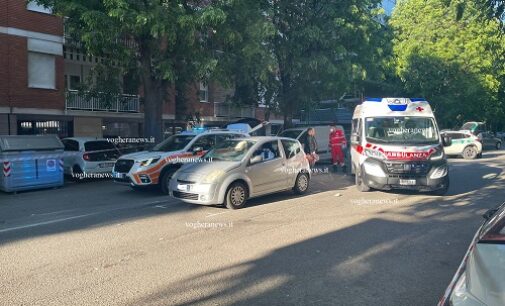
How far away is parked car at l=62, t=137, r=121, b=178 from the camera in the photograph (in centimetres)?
1410

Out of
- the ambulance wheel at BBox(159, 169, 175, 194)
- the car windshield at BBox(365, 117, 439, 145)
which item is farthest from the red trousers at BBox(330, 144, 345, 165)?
the ambulance wheel at BBox(159, 169, 175, 194)

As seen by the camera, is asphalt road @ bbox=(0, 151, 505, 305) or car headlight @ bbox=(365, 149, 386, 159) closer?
asphalt road @ bbox=(0, 151, 505, 305)

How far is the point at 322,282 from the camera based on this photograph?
4.84m

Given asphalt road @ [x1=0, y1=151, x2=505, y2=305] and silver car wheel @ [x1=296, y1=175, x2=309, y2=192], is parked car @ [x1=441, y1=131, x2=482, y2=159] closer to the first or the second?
asphalt road @ [x1=0, y1=151, x2=505, y2=305]

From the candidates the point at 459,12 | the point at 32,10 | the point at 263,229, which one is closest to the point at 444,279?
the point at 263,229

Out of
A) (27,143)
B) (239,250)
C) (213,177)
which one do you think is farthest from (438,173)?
(27,143)

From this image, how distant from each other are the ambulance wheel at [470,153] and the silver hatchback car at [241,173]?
15.3 metres

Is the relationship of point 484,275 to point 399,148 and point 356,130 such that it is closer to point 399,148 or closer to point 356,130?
point 399,148

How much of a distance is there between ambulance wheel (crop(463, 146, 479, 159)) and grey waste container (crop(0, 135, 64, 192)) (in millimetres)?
19497

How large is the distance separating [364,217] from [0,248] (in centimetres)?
607

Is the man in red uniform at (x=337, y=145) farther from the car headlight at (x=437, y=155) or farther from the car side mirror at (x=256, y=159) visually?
the car side mirror at (x=256, y=159)

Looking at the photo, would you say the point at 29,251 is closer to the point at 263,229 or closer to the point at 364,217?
the point at 263,229

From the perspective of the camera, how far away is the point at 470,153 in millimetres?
22719

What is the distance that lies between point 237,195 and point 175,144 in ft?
12.5
